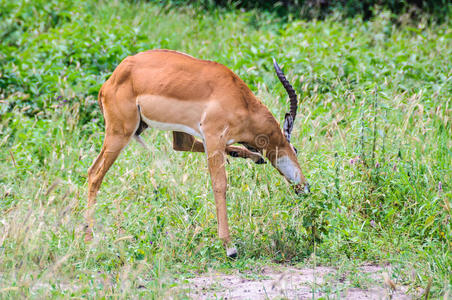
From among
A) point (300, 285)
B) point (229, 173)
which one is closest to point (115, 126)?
point (229, 173)

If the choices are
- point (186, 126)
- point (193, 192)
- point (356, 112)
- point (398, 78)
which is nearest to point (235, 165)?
point (193, 192)

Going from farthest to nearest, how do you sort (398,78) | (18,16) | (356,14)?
(356,14) → (18,16) → (398,78)

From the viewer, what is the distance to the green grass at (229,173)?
14.6 feet

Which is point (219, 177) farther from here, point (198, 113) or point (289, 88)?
point (289, 88)

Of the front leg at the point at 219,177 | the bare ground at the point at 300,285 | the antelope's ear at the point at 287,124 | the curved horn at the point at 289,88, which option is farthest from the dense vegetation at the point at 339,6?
the bare ground at the point at 300,285

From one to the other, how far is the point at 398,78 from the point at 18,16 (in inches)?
246

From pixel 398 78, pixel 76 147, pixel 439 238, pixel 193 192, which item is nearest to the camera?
pixel 439 238

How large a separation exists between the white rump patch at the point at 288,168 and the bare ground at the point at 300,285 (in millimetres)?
988

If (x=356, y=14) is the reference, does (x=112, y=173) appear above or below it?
below

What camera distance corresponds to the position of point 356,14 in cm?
1165

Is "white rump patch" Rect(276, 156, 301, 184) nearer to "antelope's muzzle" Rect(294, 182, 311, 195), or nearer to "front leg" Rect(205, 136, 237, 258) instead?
"antelope's muzzle" Rect(294, 182, 311, 195)

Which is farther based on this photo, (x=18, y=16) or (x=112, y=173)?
(x=18, y=16)

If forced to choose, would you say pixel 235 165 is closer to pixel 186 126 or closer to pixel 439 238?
pixel 186 126

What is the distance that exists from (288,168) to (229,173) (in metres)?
0.79
